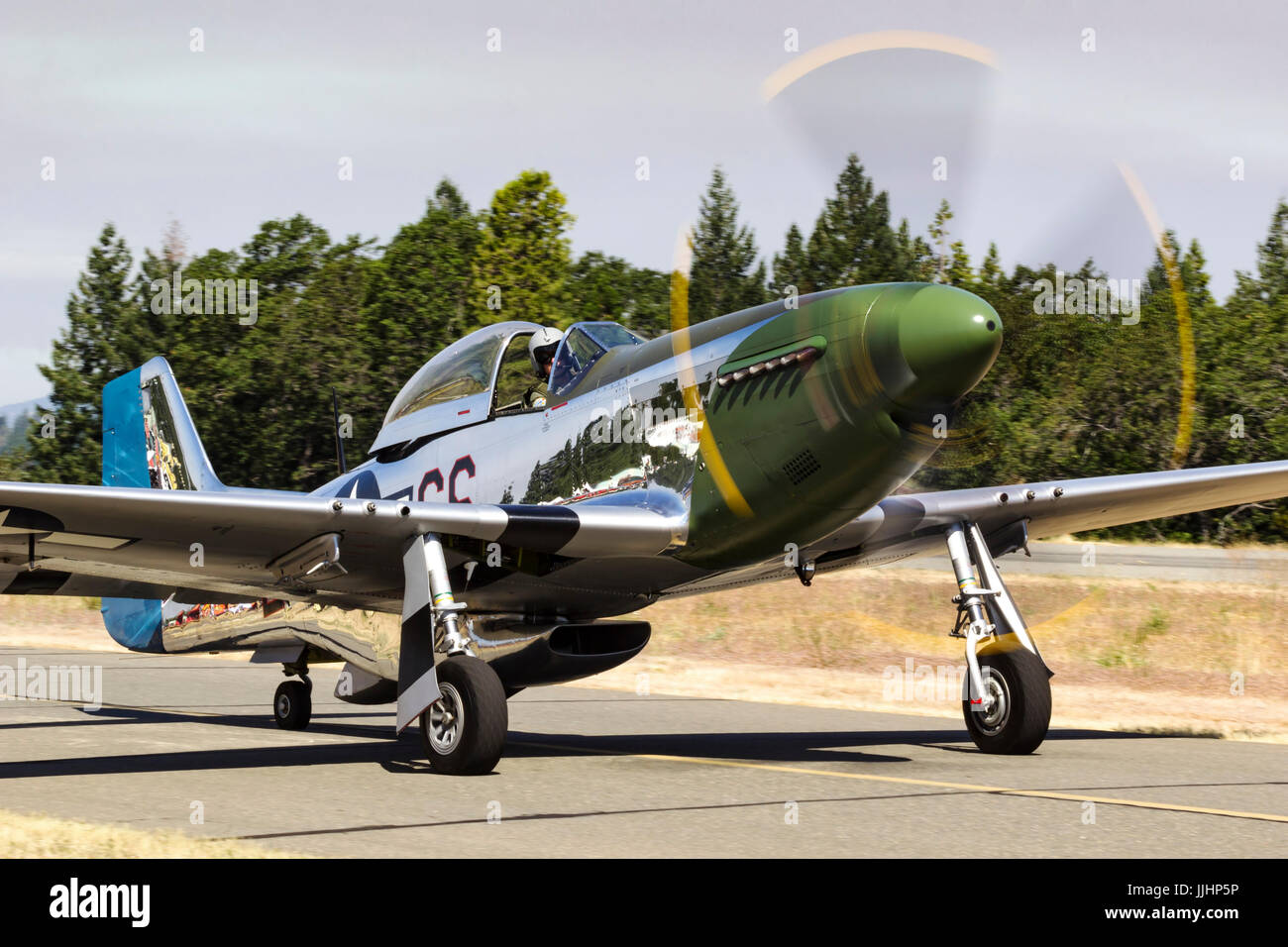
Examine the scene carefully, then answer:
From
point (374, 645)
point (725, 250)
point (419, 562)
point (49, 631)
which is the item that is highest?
point (725, 250)

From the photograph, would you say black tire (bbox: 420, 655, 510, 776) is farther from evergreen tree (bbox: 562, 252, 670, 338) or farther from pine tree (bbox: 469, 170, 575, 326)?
pine tree (bbox: 469, 170, 575, 326)

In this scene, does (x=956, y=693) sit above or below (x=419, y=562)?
below

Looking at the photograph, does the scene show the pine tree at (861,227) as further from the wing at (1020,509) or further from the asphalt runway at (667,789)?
the asphalt runway at (667,789)

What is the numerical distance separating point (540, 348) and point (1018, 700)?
4308mm

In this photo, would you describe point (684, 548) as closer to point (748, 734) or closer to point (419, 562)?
point (419, 562)

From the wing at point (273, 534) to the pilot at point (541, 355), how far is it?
1.40 meters

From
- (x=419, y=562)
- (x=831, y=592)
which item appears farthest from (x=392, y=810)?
(x=831, y=592)

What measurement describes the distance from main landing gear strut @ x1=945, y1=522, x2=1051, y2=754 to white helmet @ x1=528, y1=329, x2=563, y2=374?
3391mm

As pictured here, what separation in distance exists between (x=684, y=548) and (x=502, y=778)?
1868 mm

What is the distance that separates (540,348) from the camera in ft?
32.5

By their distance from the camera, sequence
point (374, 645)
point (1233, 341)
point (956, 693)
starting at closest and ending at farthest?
point (374, 645)
point (956, 693)
point (1233, 341)

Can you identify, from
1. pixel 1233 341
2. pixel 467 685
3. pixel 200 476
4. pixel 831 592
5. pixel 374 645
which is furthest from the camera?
pixel 1233 341

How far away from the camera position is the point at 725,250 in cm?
869

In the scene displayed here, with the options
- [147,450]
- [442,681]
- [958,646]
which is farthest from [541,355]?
[958,646]
